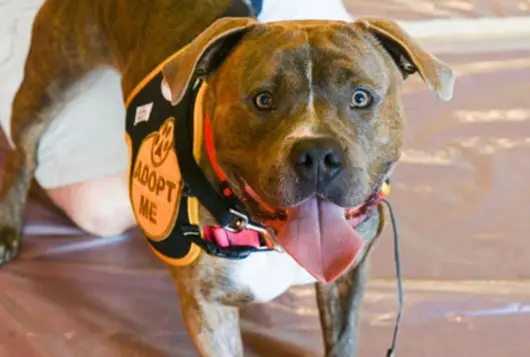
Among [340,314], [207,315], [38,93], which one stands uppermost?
[38,93]

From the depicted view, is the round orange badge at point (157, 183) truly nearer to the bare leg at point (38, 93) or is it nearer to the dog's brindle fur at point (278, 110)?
the dog's brindle fur at point (278, 110)

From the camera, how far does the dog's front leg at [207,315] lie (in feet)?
4.99

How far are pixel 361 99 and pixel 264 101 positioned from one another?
0.15m

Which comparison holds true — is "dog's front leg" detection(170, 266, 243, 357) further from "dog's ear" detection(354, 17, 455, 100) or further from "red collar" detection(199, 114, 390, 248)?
"dog's ear" detection(354, 17, 455, 100)

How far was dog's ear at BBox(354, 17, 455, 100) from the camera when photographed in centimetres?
131

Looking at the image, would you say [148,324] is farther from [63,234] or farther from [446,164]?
[446,164]

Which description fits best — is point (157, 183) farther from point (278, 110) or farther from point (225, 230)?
point (278, 110)

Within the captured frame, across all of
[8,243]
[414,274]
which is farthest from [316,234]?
[8,243]

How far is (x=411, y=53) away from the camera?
130cm

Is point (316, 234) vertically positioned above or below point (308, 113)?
below

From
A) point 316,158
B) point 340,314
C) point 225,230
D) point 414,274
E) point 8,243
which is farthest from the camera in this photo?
point 8,243

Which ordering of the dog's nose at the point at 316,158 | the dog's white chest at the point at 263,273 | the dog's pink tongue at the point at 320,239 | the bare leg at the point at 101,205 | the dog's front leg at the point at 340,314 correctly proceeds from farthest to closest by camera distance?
the bare leg at the point at 101,205
the dog's front leg at the point at 340,314
the dog's white chest at the point at 263,273
the dog's pink tongue at the point at 320,239
the dog's nose at the point at 316,158

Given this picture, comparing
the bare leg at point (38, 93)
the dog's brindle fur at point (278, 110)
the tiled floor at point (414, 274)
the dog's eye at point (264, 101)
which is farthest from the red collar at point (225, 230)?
the bare leg at point (38, 93)

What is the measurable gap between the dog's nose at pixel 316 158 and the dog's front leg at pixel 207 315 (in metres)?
0.38
